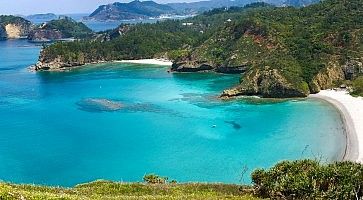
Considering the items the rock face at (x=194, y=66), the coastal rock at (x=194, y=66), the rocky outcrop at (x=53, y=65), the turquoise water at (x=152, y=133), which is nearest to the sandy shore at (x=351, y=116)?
the turquoise water at (x=152, y=133)

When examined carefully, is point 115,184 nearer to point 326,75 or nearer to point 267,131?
point 267,131

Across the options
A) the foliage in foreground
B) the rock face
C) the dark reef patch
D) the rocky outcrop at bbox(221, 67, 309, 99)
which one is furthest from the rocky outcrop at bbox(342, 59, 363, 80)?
the foliage in foreground

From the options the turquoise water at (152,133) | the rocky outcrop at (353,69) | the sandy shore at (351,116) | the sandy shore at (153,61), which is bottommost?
the turquoise water at (152,133)

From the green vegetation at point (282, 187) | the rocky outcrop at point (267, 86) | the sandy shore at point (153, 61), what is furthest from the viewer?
the sandy shore at point (153, 61)

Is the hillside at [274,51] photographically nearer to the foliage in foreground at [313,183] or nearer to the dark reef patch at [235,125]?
the dark reef patch at [235,125]

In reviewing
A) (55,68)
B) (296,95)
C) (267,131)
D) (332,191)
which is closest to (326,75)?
(296,95)

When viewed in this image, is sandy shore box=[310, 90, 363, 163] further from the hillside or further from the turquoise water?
the hillside
